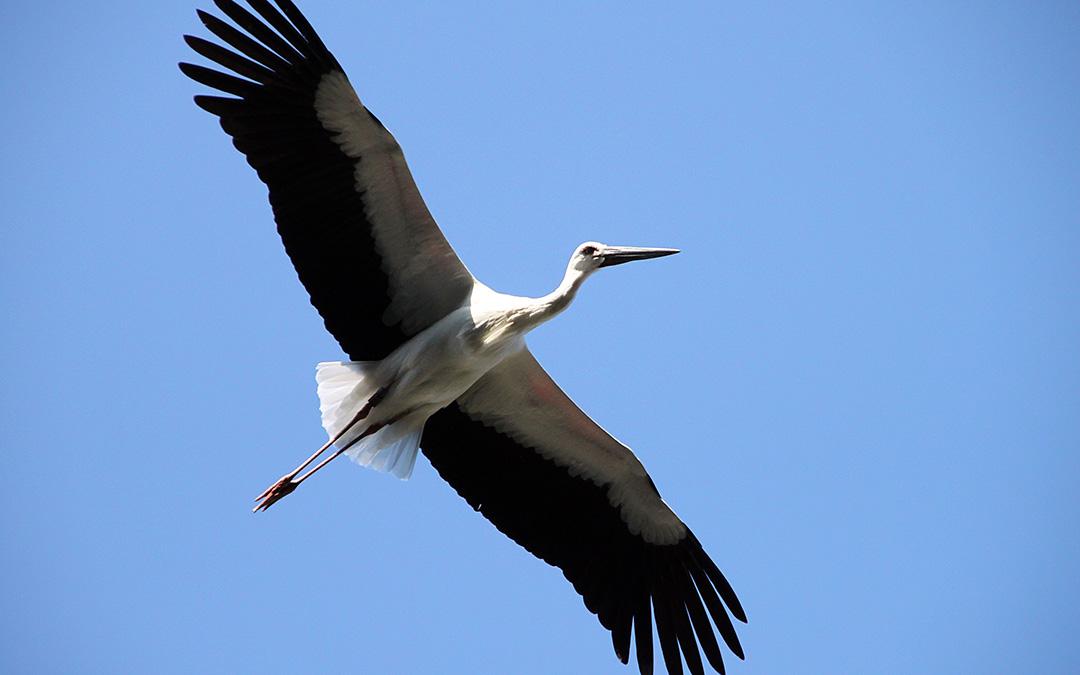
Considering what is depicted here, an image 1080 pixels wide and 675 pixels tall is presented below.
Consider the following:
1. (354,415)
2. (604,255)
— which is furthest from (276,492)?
(604,255)

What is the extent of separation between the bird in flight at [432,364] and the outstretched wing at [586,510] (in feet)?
0.04

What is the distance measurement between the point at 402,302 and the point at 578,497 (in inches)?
79.4

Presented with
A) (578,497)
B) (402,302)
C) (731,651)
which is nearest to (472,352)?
(402,302)

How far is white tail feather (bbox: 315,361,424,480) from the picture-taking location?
32.3ft

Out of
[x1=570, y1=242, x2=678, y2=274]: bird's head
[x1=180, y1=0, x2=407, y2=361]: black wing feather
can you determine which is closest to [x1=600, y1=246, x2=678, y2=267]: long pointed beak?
[x1=570, y1=242, x2=678, y2=274]: bird's head

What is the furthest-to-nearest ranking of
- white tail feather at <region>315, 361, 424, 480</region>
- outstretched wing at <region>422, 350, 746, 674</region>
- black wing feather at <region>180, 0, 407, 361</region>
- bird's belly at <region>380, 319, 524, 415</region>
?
outstretched wing at <region>422, 350, 746, 674</region> → white tail feather at <region>315, 361, 424, 480</region> → bird's belly at <region>380, 319, 524, 415</region> → black wing feather at <region>180, 0, 407, 361</region>

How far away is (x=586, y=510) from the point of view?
10562 millimetres

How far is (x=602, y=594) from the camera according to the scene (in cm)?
1039

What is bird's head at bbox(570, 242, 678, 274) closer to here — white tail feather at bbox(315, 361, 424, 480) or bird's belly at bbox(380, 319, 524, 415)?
bird's belly at bbox(380, 319, 524, 415)

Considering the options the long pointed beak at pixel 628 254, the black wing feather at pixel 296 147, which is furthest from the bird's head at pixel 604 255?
the black wing feather at pixel 296 147

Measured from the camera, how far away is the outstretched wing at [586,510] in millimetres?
10273

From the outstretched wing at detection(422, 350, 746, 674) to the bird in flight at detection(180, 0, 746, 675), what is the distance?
0.01 metres

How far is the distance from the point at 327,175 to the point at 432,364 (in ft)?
4.73

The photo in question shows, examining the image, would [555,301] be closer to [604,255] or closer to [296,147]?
[604,255]
